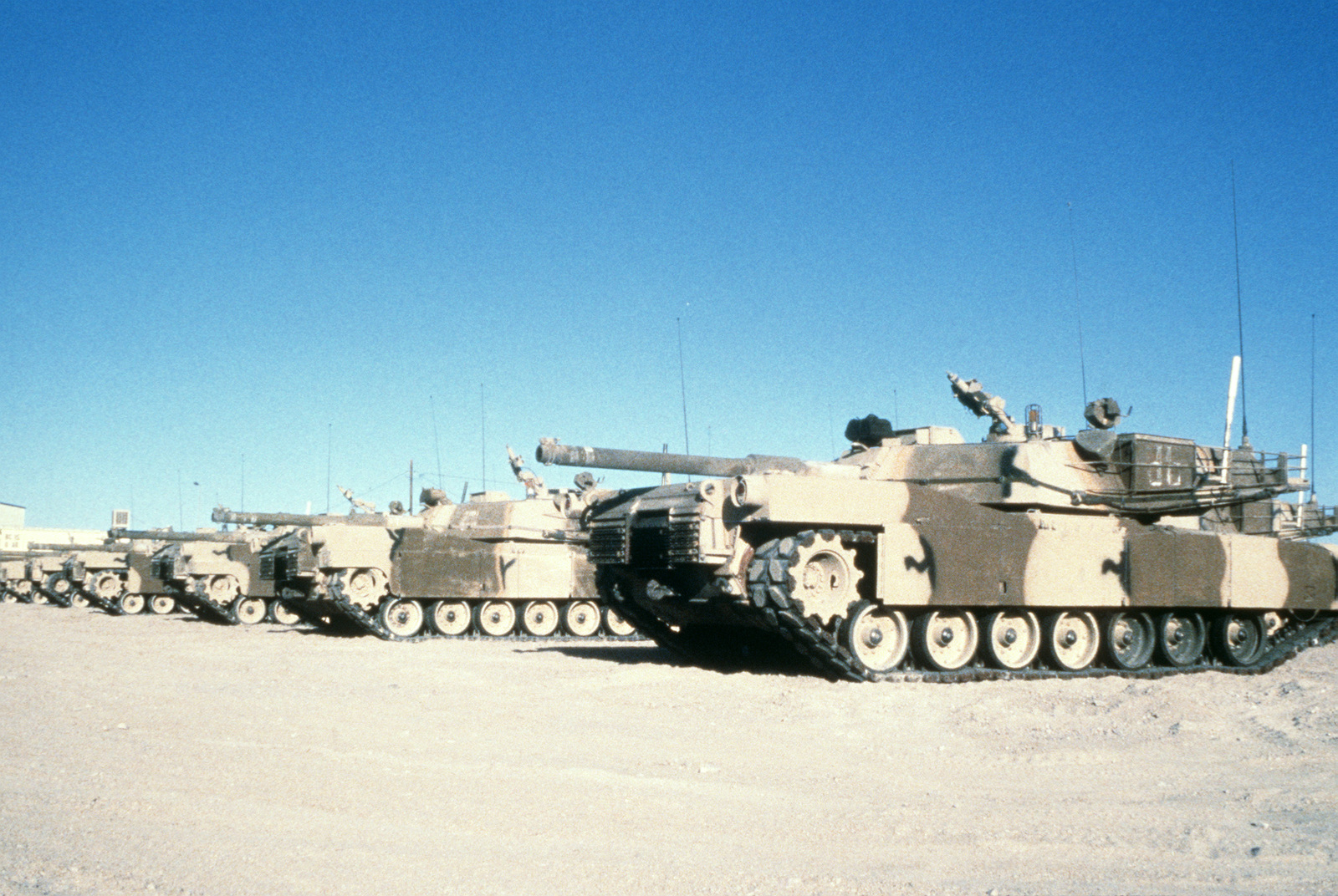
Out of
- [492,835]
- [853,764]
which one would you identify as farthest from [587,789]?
[853,764]

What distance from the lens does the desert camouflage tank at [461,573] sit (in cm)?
2370

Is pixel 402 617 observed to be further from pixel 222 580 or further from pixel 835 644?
pixel 835 644

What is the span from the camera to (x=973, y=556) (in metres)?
14.9

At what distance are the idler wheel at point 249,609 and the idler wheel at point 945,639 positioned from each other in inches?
908

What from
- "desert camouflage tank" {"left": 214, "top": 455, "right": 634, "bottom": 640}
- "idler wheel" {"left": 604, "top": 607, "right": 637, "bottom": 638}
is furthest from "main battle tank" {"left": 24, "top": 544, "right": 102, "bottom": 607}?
"idler wheel" {"left": 604, "top": 607, "right": 637, "bottom": 638}

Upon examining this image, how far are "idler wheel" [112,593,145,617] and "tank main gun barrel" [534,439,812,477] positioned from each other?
29.6 metres

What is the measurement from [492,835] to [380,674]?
9849mm

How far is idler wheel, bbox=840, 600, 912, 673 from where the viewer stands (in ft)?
46.9

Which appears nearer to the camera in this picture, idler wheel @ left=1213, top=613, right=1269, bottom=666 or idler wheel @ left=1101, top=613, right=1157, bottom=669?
idler wheel @ left=1101, top=613, right=1157, bottom=669

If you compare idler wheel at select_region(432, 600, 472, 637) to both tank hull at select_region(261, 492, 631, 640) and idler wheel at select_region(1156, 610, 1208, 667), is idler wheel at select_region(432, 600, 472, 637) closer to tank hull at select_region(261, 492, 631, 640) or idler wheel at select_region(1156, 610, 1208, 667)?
tank hull at select_region(261, 492, 631, 640)

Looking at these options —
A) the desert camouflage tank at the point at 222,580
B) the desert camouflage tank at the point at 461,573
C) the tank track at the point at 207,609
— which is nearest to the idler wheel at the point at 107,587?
the tank track at the point at 207,609

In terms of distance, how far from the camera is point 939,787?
26.7ft

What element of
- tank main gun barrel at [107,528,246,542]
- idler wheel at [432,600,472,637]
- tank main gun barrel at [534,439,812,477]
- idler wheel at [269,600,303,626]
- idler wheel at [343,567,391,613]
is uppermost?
tank main gun barrel at [534,439,812,477]

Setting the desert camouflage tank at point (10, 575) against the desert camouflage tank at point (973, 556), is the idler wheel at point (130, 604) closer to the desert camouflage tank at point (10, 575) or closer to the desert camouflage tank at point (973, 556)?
the desert camouflage tank at point (10, 575)
